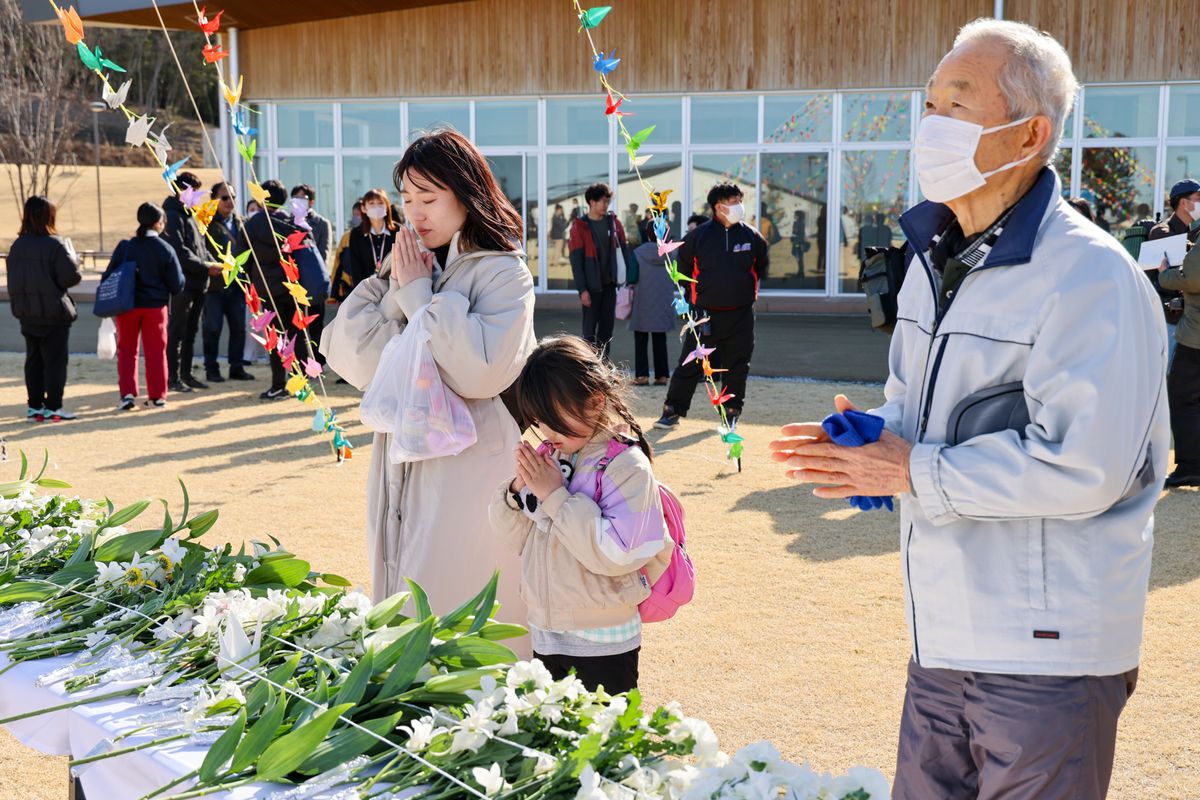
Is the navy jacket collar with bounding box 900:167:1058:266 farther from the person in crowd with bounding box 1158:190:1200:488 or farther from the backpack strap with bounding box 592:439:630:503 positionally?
the person in crowd with bounding box 1158:190:1200:488

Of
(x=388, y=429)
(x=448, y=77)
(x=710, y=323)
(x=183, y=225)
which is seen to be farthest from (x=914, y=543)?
(x=448, y=77)

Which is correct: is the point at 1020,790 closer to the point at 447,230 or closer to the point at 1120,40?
the point at 447,230

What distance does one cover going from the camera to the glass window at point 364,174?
22.1 metres

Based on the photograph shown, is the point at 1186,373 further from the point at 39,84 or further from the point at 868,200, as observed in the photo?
the point at 39,84

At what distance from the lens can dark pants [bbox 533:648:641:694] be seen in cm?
312

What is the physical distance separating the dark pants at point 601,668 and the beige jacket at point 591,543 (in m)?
0.09

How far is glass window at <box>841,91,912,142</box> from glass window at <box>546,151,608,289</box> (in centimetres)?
407

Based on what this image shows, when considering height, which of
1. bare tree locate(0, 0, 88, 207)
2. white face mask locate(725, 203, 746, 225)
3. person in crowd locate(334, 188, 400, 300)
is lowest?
person in crowd locate(334, 188, 400, 300)

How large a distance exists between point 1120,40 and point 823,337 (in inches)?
271

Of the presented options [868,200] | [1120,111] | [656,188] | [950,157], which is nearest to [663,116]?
[656,188]

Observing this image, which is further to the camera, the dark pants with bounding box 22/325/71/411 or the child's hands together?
the dark pants with bounding box 22/325/71/411

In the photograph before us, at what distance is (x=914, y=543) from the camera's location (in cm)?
224

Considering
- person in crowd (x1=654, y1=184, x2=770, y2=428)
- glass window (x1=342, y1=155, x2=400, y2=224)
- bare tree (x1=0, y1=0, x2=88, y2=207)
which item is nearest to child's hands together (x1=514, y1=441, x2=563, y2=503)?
person in crowd (x1=654, y1=184, x2=770, y2=428)

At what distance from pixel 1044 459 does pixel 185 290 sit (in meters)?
11.1
